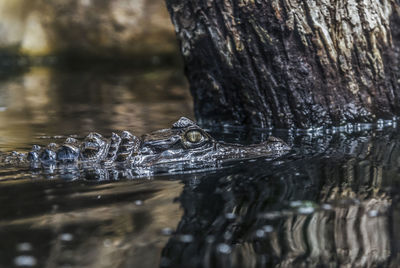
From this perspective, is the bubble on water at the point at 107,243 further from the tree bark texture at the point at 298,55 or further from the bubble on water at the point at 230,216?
the tree bark texture at the point at 298,55

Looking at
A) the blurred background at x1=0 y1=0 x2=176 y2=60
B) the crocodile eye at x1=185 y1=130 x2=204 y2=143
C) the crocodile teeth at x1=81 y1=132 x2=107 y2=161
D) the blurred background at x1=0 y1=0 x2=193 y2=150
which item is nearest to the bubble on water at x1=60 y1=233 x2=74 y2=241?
the crocodile teeth at x1=81 y1=132 x2=107 y2=161

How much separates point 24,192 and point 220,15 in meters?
2.86

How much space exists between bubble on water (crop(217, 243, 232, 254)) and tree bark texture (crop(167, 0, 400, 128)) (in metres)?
3.28

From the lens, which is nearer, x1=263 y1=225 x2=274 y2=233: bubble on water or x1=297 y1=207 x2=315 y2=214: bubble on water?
x1=263 y1=225 x2=274 y2=233: bubble on water

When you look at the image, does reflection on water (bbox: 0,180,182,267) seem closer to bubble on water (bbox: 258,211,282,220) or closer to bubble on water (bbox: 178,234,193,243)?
bubble on water (bbox: 178,234,193,243)

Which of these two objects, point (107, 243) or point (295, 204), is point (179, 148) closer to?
point (295, 204)

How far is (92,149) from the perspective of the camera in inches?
177

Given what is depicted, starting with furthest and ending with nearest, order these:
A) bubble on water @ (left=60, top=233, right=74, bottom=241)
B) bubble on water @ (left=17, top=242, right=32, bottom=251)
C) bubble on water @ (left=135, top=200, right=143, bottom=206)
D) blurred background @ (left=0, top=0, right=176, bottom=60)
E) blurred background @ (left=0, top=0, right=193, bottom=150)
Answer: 1. blurred background @ (left=0, top=0, right=176, bottom=60)
2. blurred background @ (left=0, top=0, right=193, bottom=150)
3. bubble on water @ (left=135, top=200, right=143, bottom=206)
4. bubble on water @ (left=60, top=233, right=74, bottom=241)
5. bubble on water @ (left=17, top=242, right=32, bottom=251)

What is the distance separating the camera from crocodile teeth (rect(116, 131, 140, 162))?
445 cm

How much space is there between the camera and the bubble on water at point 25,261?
2.70 meters

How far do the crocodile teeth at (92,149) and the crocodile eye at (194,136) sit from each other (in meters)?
0.66

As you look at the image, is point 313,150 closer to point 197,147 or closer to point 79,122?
point 197,147

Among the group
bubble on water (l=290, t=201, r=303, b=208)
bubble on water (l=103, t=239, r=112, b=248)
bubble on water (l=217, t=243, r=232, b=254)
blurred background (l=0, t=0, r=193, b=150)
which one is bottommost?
bubble on water (l=217, t=243, r=232, b=254)

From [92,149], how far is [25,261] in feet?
6.03
